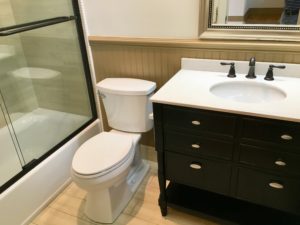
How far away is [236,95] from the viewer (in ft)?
5.19

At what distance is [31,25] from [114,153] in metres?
1.06

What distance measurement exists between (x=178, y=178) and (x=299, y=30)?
108cm

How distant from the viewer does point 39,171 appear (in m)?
1.81

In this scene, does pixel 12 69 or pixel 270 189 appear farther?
pixel 12 69

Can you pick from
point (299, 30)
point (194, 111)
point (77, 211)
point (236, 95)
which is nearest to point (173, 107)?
point (194, 111)

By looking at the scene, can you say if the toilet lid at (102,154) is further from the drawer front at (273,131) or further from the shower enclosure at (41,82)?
the drawer front at (273,131)

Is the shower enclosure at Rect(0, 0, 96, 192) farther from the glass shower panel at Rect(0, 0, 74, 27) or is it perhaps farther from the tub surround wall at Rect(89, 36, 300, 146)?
the tub surround wall at Rect(89, 36, 300, 146)

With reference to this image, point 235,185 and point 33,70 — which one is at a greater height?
point 33,70

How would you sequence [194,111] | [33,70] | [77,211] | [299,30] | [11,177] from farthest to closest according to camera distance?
[33,70] → [77,211] → [11,177] → [299,30] → [194,111]

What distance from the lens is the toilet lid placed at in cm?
154

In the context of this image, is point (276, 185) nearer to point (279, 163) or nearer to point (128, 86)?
point (279, 163)

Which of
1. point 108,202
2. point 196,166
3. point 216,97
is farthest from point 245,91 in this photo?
point 108,202

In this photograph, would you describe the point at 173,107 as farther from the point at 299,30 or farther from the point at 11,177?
the point at 11,177

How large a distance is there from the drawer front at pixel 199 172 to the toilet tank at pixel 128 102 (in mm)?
426
